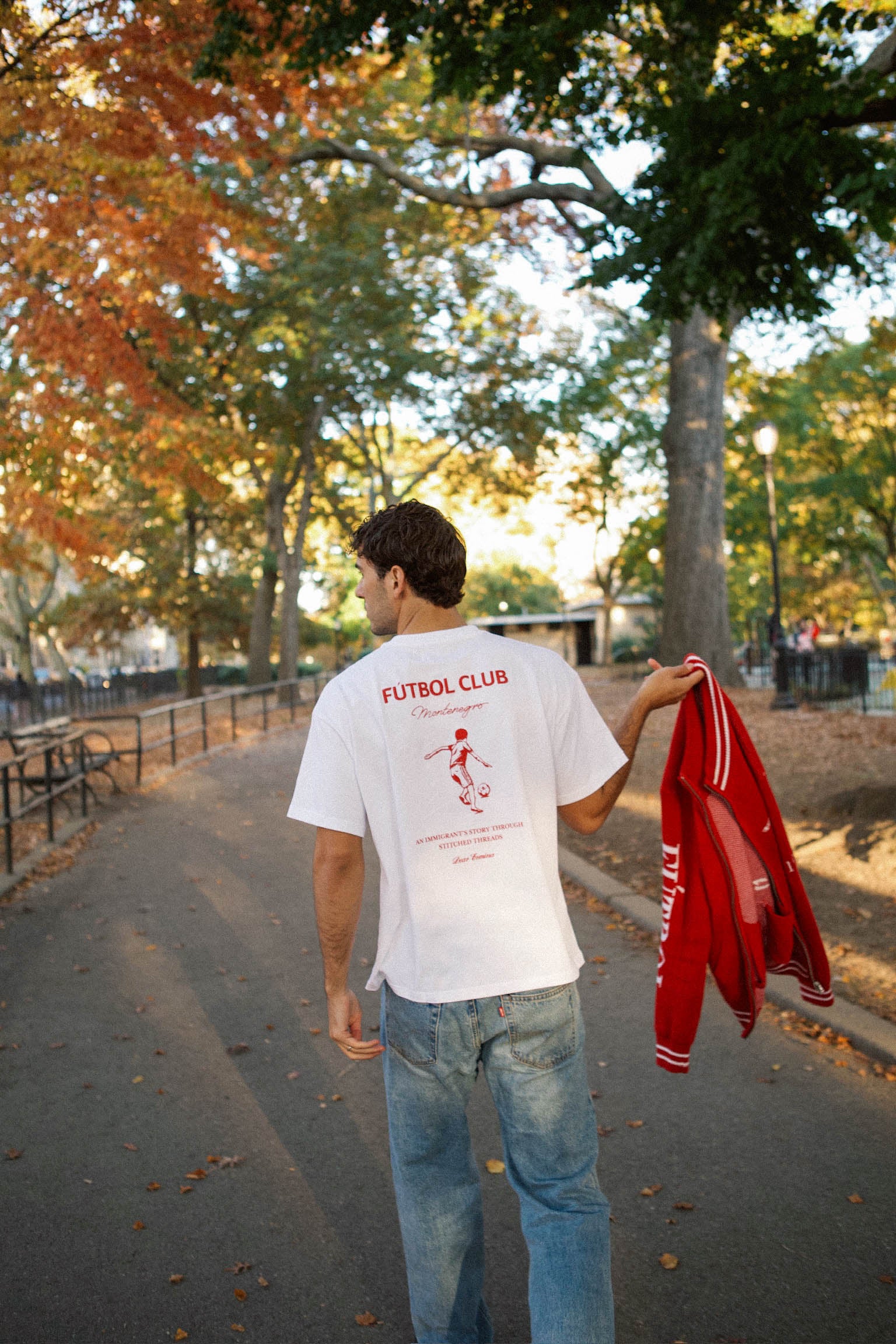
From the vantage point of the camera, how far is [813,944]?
3.30 m

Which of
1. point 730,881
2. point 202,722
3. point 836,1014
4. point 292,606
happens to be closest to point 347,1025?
point 730,881

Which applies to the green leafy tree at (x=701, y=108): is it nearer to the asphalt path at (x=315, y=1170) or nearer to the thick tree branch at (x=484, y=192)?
the thick tree branch at (x=484, y=192)

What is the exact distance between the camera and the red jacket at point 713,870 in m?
3.00

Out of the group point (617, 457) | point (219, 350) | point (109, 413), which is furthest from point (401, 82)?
point (617, 457)

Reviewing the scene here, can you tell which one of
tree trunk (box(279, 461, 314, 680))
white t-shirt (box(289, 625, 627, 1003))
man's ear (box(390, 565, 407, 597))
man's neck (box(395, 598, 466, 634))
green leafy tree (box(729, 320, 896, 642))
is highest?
green leafy tree (box(729, 320, 896, 642))

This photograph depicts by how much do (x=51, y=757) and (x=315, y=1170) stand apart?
7.41 metres

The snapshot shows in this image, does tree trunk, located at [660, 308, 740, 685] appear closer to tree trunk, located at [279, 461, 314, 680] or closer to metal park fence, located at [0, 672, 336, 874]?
metal park fence, located at [0, 672, 336, 874]

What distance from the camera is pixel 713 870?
3.02 metres

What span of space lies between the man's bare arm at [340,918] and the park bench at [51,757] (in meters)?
7.93

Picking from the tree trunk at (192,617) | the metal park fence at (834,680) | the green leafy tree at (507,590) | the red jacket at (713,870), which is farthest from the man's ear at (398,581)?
the green leafy tree at (507,590)

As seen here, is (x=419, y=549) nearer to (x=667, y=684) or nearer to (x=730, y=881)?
(x=667, y=684)

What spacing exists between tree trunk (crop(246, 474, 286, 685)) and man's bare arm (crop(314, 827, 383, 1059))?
2957 cm

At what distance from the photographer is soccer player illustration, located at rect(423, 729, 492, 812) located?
250cm

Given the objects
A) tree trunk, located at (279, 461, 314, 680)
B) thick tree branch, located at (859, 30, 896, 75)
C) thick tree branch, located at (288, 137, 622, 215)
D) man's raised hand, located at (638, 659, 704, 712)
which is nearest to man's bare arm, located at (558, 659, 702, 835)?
man's raised hand, located at (638, 659, 704, 712)
